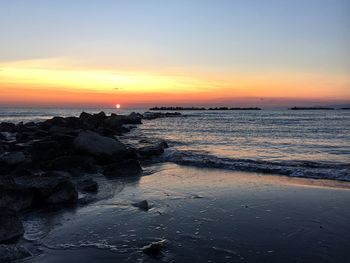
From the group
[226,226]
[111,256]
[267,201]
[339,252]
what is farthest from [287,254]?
[267,201]

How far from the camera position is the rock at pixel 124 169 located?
1667cm

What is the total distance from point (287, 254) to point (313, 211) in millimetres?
3206

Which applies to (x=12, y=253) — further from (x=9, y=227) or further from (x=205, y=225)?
(x=205, y=225)

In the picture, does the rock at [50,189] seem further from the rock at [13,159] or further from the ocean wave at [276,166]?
the ocean wave at [276,166]

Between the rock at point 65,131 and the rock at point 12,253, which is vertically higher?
the rock at point 65,131

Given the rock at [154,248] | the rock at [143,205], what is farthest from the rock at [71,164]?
the rock at [154,248]

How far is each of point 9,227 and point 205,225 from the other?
4.17 metres

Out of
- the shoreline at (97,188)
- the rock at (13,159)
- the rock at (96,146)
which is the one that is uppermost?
the rock at (96,146)

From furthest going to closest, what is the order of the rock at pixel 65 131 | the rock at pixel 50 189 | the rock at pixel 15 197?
the rock at pixel 65 131, the rock at pixel 50 189, the rock at pixel 15 197

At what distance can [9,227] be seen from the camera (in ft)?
28.0

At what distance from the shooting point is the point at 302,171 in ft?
54.6

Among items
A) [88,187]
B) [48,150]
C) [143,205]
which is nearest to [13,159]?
[48,150]

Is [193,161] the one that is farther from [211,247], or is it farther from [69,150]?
[211,247]

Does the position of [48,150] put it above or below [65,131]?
below
